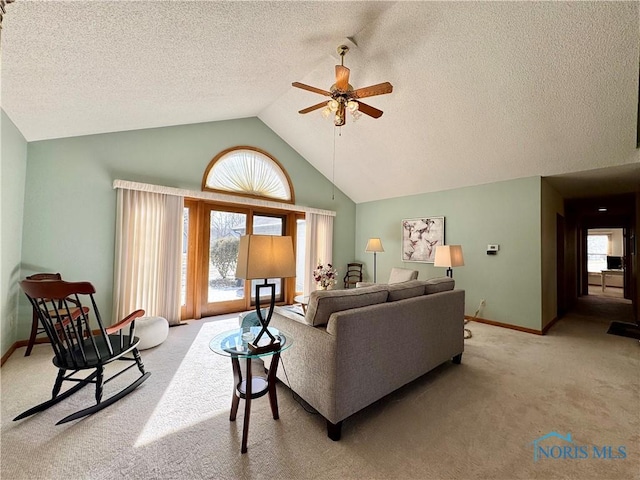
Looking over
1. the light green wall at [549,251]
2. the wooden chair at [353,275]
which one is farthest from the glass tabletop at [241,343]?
the wooden chair at [353,275]

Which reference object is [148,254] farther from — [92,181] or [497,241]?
[497,241]

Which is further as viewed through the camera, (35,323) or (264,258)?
(35,323)

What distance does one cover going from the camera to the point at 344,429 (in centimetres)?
177

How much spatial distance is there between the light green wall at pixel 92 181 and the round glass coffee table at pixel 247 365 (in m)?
2.71

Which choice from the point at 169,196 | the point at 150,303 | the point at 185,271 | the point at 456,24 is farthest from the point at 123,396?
the point at 456,24

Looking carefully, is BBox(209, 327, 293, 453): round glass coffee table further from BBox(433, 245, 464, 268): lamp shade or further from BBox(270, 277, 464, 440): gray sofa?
BBox(433, 245, 464, 268): lamp shade

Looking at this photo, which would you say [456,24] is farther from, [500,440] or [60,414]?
[60,414]

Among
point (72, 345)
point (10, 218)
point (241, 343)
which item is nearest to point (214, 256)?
point (10, 218)

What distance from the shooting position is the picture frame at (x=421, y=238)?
5.08m

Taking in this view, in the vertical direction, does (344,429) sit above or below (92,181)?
below

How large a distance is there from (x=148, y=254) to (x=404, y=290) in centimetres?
352

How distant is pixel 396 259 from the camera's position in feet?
18.9

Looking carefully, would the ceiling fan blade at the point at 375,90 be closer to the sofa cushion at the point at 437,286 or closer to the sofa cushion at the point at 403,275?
the sofa cushion at the point at 437,286

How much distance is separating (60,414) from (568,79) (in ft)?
17.7
